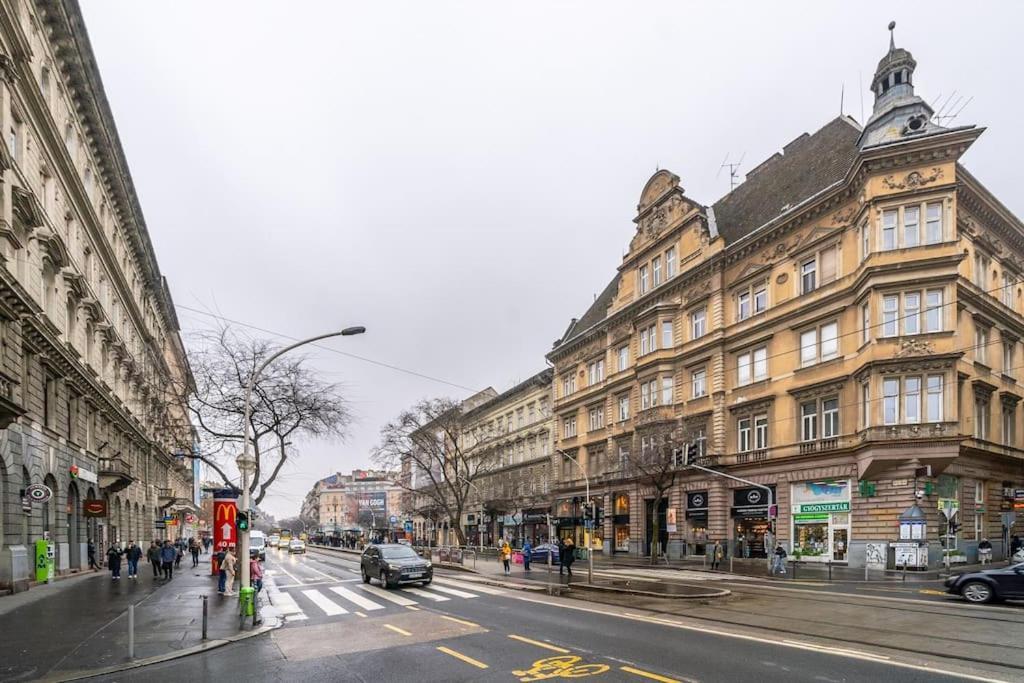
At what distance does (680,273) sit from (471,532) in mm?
45889

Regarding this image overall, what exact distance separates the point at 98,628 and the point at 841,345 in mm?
29699

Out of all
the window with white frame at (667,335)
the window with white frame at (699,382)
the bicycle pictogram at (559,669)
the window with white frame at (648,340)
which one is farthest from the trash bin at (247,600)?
the window with white frame at (648,340)

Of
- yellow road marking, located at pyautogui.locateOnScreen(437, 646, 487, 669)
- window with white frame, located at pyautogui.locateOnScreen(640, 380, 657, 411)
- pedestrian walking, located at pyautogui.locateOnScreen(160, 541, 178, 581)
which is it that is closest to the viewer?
yellow road marking, located at pyautogui.locateOnScreen(437, 646, 487, 669)

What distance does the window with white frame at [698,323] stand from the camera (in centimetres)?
3959

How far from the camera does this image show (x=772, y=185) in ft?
131

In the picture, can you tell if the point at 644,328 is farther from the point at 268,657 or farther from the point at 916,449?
the point at 268,657

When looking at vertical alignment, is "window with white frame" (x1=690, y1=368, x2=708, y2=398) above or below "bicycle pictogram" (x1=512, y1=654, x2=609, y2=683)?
above

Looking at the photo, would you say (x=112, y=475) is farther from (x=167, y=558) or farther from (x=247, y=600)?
(x=247, y=600)

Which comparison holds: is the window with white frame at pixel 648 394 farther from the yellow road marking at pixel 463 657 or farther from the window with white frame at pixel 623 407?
the yellow road marking at pixel 463 657

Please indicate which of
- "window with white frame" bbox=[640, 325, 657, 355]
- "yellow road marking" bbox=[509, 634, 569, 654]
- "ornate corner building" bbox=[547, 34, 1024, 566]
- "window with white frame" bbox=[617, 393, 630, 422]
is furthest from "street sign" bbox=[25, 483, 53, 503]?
"window with white frame" bbox=[617, 393, 630, 422]

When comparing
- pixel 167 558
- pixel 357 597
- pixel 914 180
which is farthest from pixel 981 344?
pixel 167 558

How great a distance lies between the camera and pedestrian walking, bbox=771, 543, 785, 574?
28.0 m

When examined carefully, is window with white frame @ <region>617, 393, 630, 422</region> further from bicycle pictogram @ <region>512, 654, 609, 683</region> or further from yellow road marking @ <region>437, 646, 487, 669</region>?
bicycle pictogram @ <region>512, 654, 609, 683</region>

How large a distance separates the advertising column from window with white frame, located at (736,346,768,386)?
85.1 ft
